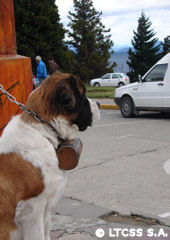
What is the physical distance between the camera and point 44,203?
2.43m

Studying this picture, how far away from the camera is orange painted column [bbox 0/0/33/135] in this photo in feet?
12.5

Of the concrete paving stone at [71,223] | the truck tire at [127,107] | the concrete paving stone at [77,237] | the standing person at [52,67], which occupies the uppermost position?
the standing person at [52,67]

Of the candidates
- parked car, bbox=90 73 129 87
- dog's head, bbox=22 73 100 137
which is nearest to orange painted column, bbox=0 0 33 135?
dog's head, bbox=22 73 100 137

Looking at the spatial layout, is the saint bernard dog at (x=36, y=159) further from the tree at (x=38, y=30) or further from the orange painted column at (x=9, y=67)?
the tree at (x=38, y=30)

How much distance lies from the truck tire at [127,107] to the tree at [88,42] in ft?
130

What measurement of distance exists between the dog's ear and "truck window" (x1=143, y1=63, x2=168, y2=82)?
9457mm

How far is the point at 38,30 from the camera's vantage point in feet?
97.8

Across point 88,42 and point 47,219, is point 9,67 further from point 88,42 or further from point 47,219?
point 88,42

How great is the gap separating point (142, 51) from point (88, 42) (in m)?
8.55

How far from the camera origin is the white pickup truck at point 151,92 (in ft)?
37.6

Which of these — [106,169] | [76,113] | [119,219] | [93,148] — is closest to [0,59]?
[76,113]

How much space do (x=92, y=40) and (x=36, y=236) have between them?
51.2m
